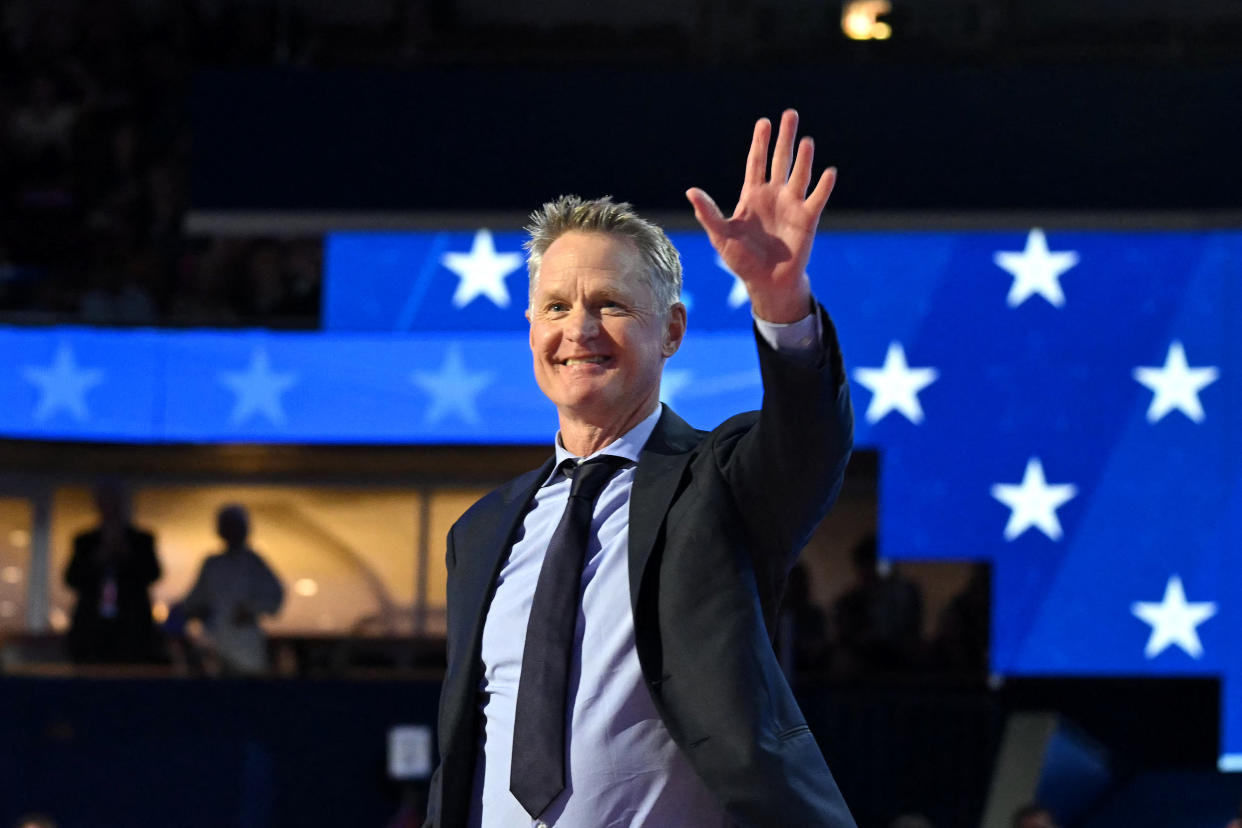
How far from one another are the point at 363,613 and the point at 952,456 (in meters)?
2.28

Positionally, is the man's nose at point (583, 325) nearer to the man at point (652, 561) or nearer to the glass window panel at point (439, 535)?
the man at point (652, 561)

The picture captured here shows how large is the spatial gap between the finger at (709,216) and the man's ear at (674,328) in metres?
0.27

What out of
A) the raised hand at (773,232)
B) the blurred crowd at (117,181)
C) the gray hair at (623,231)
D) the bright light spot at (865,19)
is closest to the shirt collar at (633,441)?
the gray hair at (623,231)

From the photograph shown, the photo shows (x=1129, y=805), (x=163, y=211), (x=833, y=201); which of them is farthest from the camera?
(x=163, y=211)

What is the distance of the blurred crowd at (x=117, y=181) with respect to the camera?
655cm

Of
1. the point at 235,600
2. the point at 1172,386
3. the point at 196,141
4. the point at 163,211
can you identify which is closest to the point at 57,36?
the point at 163,211

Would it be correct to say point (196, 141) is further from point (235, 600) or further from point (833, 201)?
point (833, 201)

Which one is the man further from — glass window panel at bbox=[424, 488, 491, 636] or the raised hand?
glass window panel at bbox=[424, 488, 491, 636]

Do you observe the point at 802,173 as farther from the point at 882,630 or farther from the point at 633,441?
the point at 882,630

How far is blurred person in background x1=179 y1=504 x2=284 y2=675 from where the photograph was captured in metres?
→ 6.07

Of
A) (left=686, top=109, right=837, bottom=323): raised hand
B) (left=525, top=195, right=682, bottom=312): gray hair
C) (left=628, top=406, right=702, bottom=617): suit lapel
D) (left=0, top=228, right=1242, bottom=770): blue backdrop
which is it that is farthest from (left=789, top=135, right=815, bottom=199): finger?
(left=0, top=228, right=1242, bottom=770): blue backdrop

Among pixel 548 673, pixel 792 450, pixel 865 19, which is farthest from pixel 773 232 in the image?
pixel 865 19

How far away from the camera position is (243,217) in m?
6.68

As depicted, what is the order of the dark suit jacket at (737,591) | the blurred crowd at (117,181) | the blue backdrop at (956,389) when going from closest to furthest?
1. the dark suit jacket at (737,591)
2. the blue backdrop at (956,389)
3. the blurred crowd at (117,181)
